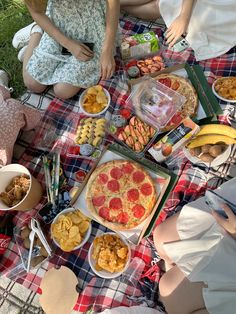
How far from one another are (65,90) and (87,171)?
60 cm

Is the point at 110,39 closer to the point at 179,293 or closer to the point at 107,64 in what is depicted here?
the point at 107,64

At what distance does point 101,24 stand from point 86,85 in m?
0.41

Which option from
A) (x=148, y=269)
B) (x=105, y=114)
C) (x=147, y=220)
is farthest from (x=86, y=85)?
(x=148, y=269)

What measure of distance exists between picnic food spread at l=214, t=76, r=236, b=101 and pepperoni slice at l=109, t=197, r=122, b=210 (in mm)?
921

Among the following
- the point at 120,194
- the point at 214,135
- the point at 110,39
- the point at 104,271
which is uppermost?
the point at 110,39

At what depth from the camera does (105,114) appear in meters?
2.32

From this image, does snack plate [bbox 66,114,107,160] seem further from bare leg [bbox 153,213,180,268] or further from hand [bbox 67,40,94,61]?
bare leg [bbox 153,213,180,268]

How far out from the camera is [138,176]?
2.00 metres

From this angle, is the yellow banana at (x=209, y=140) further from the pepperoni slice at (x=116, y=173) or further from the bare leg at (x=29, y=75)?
the bare leg at (x=29, y=75)

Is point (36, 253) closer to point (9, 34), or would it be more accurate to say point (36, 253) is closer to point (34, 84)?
point (34, 84)

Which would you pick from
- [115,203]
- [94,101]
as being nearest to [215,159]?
[115,203]

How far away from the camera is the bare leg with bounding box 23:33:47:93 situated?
8.24 feet

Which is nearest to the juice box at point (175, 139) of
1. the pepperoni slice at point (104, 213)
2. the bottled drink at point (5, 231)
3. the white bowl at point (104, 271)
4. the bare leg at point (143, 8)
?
the pepperoni slice at point (104, 213)

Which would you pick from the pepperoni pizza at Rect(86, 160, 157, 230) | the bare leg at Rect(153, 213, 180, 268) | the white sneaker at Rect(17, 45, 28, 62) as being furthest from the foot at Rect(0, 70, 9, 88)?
the bare leg at Rect(153, 213, 180, 268)
